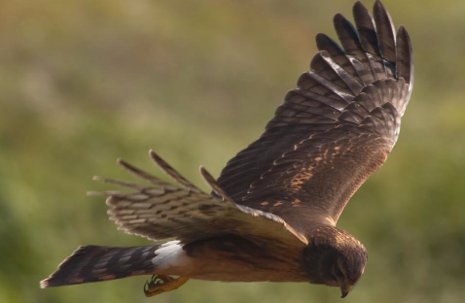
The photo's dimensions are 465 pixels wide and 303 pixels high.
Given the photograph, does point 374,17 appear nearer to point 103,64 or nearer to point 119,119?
point 119,119

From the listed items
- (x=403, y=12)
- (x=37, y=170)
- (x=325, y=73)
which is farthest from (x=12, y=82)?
(x=403, y=12)

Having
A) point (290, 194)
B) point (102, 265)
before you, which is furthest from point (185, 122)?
point (102, 265)

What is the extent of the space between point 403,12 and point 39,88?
33.3 ft

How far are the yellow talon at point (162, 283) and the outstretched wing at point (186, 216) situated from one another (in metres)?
0.52

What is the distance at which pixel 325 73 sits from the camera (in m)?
10.0

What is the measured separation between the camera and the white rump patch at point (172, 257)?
809cm

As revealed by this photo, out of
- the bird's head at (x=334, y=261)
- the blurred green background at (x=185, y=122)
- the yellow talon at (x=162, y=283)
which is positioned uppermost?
the blurred green background at (x=185, y=122)

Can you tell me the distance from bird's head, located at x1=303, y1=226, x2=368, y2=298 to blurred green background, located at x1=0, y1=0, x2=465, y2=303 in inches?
124

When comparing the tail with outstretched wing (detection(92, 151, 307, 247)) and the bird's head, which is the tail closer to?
outstretched wing (detection(92, 151, 307, 247))

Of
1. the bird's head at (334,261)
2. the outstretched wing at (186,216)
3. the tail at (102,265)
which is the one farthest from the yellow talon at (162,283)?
the bird's head at (334,261)

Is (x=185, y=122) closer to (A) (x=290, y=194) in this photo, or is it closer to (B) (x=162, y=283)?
(A) (x=290, y=194)

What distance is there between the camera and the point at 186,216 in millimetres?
7590

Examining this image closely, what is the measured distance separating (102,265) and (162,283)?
431mm

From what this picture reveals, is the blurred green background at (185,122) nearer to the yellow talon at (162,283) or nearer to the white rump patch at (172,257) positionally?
the yellow talon at (162,283)
